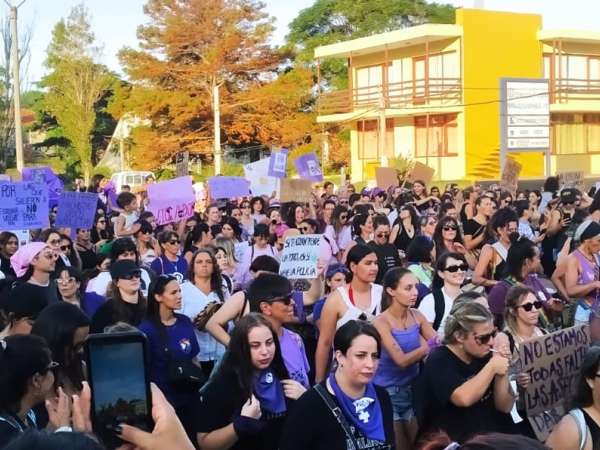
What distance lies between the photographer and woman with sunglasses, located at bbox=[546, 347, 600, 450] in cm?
381

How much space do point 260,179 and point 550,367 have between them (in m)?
14.4

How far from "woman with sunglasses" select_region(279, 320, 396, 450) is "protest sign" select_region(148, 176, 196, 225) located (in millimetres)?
8988

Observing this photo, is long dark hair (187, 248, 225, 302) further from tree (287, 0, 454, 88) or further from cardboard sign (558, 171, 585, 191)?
tree (287, 0, 454, 88)

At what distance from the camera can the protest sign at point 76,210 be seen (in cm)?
1097

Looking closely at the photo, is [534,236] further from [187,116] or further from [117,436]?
[187,116]

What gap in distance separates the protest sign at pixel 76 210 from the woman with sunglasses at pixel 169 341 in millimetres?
5219

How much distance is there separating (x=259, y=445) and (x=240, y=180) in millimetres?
12425

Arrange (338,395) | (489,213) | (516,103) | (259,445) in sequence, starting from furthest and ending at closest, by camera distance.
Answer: (516,103) → (489,213) → (259,445) → (338,395)

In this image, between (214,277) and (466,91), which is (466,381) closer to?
(214,277)

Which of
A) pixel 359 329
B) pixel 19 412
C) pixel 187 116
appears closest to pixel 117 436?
pixel 19 412

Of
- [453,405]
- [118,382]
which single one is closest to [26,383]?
[118,382]

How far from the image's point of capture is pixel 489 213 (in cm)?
1122

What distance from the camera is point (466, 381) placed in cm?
457

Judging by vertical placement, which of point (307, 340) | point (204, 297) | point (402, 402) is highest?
point (204, 297)
